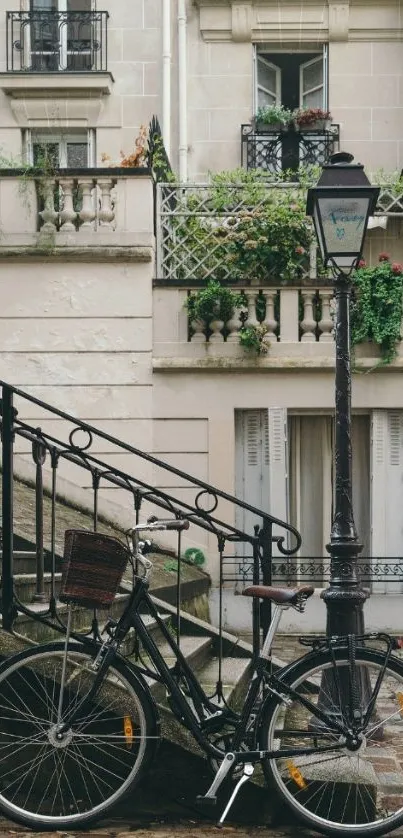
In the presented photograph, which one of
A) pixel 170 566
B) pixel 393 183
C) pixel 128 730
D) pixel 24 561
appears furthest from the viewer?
pixel 393 183

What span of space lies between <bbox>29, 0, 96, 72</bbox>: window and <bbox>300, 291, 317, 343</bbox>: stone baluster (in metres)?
6.33

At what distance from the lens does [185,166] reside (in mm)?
17078

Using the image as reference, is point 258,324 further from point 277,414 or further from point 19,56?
point 19,56

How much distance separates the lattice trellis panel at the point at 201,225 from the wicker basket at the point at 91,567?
821 cm

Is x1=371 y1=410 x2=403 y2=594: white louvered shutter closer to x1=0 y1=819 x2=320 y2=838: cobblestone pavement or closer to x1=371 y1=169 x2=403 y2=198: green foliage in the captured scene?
x1=371 y1=169 x2=403 y2=198: green foliage

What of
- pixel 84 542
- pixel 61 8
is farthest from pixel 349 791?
pixel 61 8

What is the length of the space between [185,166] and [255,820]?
12.4m

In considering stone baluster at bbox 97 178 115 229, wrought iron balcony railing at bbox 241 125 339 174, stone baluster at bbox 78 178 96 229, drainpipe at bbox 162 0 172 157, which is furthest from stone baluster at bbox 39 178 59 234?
wrought iron balcony railing at bbox 241 125 339 174

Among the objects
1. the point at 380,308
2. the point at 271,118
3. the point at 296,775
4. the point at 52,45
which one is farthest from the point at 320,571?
the point at 52,45

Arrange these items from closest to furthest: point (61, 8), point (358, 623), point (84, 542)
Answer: point (84, 542), point (358, 623), point (61, 8)

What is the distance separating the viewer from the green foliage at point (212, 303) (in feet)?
43.3

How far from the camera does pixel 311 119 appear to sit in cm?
1727

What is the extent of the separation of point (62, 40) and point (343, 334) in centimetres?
1158

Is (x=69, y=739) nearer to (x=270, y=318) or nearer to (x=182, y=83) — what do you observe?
(x=270, y=318)
